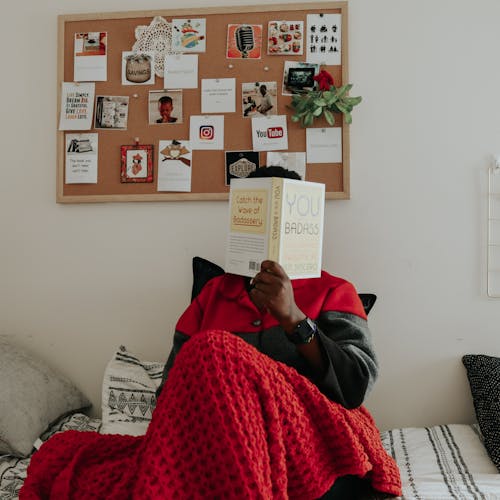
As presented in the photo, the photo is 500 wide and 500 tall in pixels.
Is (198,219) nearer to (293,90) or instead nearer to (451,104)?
(293,90)

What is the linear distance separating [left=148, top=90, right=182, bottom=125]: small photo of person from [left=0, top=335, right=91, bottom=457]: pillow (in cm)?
79

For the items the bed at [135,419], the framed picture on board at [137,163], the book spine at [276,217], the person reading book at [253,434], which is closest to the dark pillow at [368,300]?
the bed at [135,419]

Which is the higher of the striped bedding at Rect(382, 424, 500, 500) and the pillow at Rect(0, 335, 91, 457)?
the pillow at Rect(0, 335, 91, 457)

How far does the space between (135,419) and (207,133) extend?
84cm

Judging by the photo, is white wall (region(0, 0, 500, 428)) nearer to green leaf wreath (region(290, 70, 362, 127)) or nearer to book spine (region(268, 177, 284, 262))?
green leaf wreath (region(290, 70, 362, 127))

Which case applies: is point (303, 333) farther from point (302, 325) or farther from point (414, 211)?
point (414, 211)

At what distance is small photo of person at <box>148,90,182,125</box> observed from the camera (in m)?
1.75

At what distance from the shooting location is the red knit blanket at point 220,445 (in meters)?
0.91

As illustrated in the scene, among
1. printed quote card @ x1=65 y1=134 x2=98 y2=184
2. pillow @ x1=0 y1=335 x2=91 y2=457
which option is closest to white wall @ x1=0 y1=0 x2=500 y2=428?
→ printed quote card @ x1=65 y1=134 x2=98 y2=184

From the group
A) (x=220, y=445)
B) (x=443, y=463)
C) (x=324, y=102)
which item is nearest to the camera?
(x=220, y=445)

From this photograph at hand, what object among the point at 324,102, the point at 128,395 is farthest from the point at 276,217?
the point at 128,395

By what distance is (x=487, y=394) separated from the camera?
1521 mm

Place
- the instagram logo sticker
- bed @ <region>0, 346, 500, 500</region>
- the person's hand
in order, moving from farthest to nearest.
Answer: the instagram logo sticker < bed @ <region>0, 346, 500, 500</region> < the person's hand

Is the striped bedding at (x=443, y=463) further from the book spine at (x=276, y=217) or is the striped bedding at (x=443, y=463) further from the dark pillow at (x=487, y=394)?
the book spine at (x=276, y=217)
